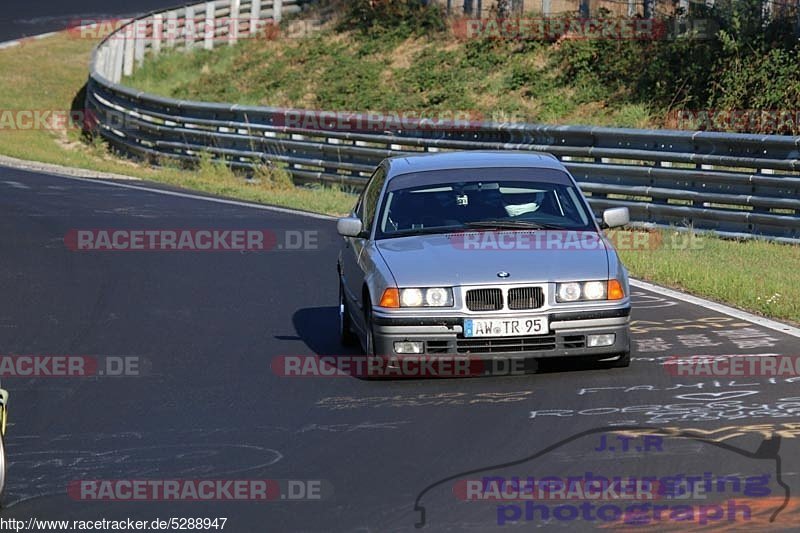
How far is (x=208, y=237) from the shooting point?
1820 centimetres

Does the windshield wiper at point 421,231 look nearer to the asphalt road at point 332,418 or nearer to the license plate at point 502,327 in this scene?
the asphalt road at point 332,418

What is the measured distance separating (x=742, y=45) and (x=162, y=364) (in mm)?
17002

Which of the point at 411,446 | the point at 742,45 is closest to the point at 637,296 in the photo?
the point at 411,446

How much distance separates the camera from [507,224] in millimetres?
10914

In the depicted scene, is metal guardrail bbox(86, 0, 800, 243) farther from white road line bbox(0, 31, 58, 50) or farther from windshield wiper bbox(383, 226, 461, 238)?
white road line bbox(0, 31, 58, 50)

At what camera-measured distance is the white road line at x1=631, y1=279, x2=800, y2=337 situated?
1177 cm

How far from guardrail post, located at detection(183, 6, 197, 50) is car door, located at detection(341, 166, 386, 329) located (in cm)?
2771

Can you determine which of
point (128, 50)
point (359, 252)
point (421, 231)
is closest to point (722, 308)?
point (421, 231)

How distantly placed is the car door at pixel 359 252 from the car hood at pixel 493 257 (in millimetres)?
298

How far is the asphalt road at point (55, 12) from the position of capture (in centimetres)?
4500

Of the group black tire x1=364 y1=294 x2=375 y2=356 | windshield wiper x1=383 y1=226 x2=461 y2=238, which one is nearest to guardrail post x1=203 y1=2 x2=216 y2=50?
windshield wiper x1=383 y1=226 x2=461 y2=238

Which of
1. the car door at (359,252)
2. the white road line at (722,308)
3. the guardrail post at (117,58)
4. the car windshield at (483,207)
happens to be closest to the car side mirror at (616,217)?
the car windshield at (483,207)

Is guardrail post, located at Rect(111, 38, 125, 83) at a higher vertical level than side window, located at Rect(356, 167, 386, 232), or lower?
lower

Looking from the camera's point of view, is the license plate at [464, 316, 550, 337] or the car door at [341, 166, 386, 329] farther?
the car door at [341, 166, 386, 329]
